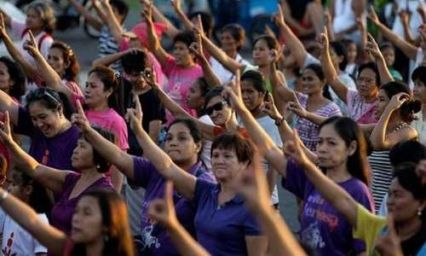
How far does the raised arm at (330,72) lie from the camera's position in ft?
37.1

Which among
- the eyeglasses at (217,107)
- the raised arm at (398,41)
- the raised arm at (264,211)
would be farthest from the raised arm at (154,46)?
the raised arm at (264,211)

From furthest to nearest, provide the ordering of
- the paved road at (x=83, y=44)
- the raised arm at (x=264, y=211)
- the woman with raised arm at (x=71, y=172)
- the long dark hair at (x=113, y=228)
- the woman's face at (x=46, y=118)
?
1. the paved road at (x=83, y=44)
2. the woman's face at (x=46, y=118)
3. the woman with raised arm at (x=71, y=172)
4. the long dark hair at (x=113, y=228)
5. the raised arm at (x=264, y=211)

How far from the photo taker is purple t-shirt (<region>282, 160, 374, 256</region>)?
298 inches

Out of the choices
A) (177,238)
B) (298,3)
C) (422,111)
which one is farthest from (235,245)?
(298,3)

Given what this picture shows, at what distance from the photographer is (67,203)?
27.0ft

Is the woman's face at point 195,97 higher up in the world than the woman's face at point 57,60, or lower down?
lower down

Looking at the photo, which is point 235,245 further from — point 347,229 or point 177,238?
point 177,238

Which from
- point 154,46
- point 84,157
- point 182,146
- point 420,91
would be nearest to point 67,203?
point 84,157

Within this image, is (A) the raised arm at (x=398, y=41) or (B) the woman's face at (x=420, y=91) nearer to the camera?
(B) the woman's face at (x=420, y=91)

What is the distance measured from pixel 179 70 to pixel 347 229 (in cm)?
507

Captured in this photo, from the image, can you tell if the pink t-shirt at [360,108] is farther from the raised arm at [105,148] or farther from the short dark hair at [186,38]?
the raised arm at [105,148]

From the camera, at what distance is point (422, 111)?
33.0 ft

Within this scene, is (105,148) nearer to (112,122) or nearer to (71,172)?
(71,172)

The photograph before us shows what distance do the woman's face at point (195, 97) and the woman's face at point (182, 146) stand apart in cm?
278
